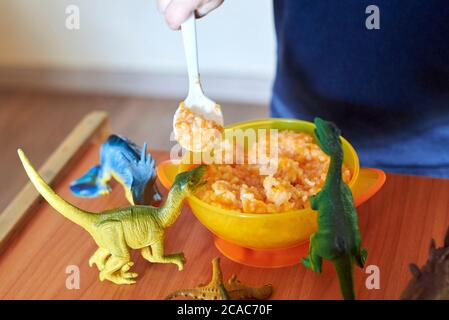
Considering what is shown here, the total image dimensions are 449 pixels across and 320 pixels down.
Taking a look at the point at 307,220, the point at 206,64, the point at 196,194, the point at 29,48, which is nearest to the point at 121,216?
the point at 196,194

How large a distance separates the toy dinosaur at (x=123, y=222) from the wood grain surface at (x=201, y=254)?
0.09 ft

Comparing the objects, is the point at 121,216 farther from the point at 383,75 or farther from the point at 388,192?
Result: the point at 383,75

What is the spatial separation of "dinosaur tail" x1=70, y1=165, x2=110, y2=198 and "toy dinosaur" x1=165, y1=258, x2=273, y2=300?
0.80 ft

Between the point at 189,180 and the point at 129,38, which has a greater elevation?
the point at 129,38

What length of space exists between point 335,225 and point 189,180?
0.58ft

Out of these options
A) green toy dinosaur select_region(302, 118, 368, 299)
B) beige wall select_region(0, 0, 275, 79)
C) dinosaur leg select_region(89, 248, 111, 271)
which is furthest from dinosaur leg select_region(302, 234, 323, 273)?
beige wall select_region(0, 0, 275, 79)

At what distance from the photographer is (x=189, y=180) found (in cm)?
67

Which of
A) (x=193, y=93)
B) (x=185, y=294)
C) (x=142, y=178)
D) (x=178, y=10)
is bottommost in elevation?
(x=185, y=294)

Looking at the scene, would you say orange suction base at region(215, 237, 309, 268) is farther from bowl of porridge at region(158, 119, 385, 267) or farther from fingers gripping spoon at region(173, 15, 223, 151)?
fingers gripping spoon at region(173, 15, 223, 151)

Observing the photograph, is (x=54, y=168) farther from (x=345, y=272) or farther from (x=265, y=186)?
(x=345, y=272)

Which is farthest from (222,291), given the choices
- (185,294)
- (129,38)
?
(129,38)

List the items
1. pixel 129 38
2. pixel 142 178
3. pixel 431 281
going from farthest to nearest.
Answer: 1. pixel 129 38
2. pixel 142 178
3. pixel 431 281

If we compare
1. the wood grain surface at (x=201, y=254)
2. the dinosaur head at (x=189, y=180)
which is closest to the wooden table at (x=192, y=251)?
the wood grain surface at (x=201, y=254)

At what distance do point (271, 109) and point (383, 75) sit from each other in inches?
9.9
